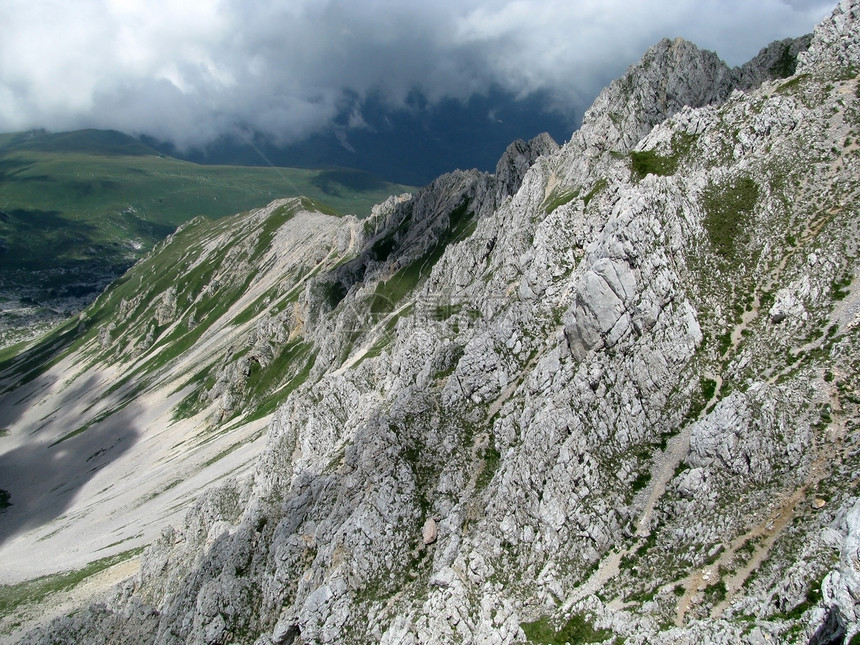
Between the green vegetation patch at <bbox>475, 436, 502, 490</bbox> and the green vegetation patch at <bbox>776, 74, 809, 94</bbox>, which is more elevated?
the green vegetation patch at <bbox>776, 74, 809, 94</bbox>

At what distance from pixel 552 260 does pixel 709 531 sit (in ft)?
118

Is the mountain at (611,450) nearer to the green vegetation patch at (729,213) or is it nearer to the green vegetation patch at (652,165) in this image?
the green vegetation patch at (729,213)

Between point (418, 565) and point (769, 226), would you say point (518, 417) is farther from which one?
point (769, 226)

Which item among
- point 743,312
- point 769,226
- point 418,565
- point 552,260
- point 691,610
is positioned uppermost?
point 552,260

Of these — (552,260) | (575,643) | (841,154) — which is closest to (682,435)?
(575,643)

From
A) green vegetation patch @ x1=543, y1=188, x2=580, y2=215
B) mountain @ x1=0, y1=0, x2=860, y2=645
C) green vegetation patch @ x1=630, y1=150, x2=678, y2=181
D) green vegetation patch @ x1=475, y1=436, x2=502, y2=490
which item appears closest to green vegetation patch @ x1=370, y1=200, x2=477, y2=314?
green vegetation patch @ x1=543, y1=188, x2=580, y2=215

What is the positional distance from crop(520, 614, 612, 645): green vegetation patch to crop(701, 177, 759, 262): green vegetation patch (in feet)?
105

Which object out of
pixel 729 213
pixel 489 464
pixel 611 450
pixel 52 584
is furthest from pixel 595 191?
pixel 52 584

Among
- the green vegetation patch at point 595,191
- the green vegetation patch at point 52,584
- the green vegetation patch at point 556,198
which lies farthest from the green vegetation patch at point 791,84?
the green vegetation patch at point 52,584

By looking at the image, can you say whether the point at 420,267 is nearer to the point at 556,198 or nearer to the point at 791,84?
the point at 556,198

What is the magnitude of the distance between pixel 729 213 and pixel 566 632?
127 feet

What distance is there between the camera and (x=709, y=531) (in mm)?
30531

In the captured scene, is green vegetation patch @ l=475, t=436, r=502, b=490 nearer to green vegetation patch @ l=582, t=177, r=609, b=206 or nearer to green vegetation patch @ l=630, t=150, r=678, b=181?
green vegetation patch @ l=582, t=177, r=609, b=206

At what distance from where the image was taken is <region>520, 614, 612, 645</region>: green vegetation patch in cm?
2975
